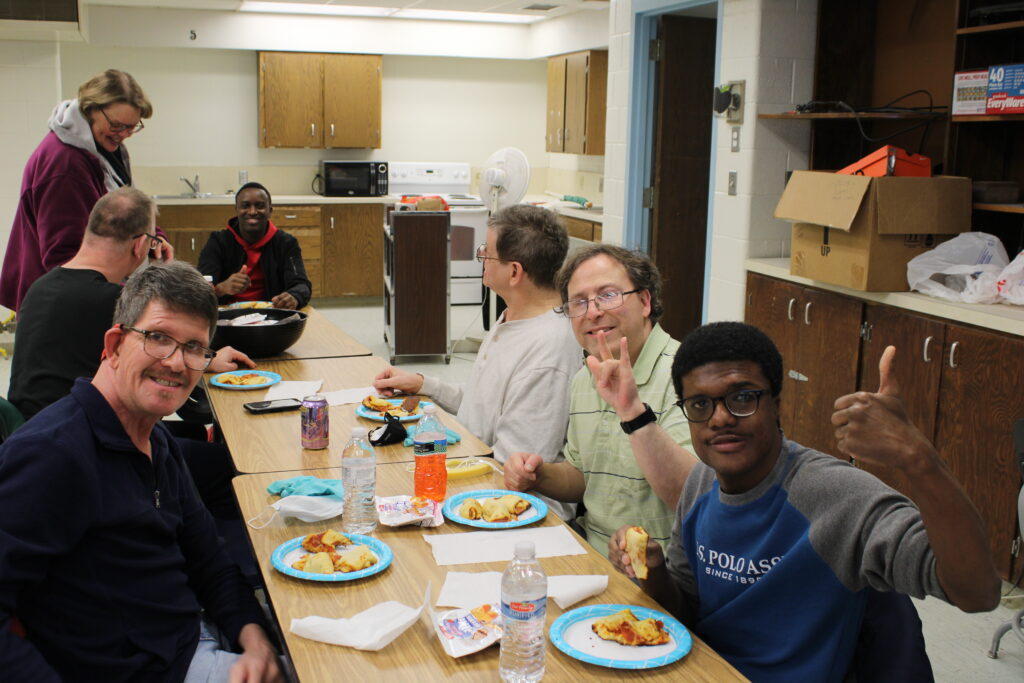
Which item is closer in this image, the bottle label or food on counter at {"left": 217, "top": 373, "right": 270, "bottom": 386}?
the bottle label

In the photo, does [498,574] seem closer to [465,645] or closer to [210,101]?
[465,645]

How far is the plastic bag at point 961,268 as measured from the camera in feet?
11.6

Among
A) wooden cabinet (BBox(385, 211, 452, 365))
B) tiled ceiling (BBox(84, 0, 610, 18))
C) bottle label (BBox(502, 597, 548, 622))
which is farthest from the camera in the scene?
tiled ceiling (BBox(84, 0, 610, 18))

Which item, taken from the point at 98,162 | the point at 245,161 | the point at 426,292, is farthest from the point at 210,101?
the point at 98,162

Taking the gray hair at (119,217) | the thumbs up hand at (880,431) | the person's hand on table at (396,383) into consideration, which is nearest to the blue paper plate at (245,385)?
the person's hand on table at (396,383)

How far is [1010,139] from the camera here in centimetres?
398

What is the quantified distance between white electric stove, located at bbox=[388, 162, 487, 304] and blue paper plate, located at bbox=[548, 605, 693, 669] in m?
5.78

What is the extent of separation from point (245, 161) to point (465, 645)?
27.2 feet

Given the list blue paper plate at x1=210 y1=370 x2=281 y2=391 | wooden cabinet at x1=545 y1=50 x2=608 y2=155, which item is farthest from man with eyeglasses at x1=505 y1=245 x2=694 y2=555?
wooden cabinet at x1=545 y1=50 x2=608 y2=155

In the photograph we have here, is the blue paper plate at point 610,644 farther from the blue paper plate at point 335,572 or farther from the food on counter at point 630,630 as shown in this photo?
the blue paper plate at point 335,572

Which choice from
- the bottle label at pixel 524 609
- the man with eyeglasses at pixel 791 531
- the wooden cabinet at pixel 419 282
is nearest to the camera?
the man with eyeglasses at pixel 791 531

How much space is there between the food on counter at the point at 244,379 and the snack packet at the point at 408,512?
4.12 ft

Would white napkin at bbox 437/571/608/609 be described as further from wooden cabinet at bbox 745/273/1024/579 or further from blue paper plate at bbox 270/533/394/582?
wooden cabinet at bbox 745/273/1024/579

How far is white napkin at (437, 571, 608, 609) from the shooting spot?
172 cm
